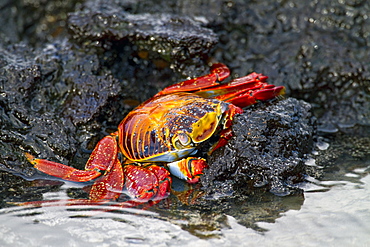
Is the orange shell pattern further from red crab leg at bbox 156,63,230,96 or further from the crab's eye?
red crab leg at bbox 156,63,230,96

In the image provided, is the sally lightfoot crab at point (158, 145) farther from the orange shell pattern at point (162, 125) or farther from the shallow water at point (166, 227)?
the shallow water at point (166, 227)

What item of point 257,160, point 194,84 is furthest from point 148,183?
point 194,84

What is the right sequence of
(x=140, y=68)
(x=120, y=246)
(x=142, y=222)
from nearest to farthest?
(x=120, y=246)
(x=142, y=222)
(x=140, y=68)

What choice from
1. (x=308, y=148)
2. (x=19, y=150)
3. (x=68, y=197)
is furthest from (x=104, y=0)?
(x=308, y=148)

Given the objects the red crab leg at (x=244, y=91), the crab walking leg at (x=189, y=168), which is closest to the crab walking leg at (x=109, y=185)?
the crab walking leg at (x=189, y=168)

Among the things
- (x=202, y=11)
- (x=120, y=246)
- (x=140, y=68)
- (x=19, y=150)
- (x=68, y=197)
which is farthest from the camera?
(x=202, y=11)

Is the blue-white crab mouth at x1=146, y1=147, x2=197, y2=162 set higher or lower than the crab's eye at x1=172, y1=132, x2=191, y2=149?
lower

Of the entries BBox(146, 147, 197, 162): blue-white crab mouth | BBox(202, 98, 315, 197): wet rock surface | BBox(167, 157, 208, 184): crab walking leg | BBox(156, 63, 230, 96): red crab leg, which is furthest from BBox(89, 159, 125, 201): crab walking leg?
BBox(156, 63, 230, 96): red crab leg

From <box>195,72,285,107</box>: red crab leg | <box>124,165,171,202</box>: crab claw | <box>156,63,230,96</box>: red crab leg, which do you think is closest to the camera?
<box>124,165,171,202</box>: crab claw

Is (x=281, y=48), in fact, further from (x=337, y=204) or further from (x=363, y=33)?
(x=337, y=204)
